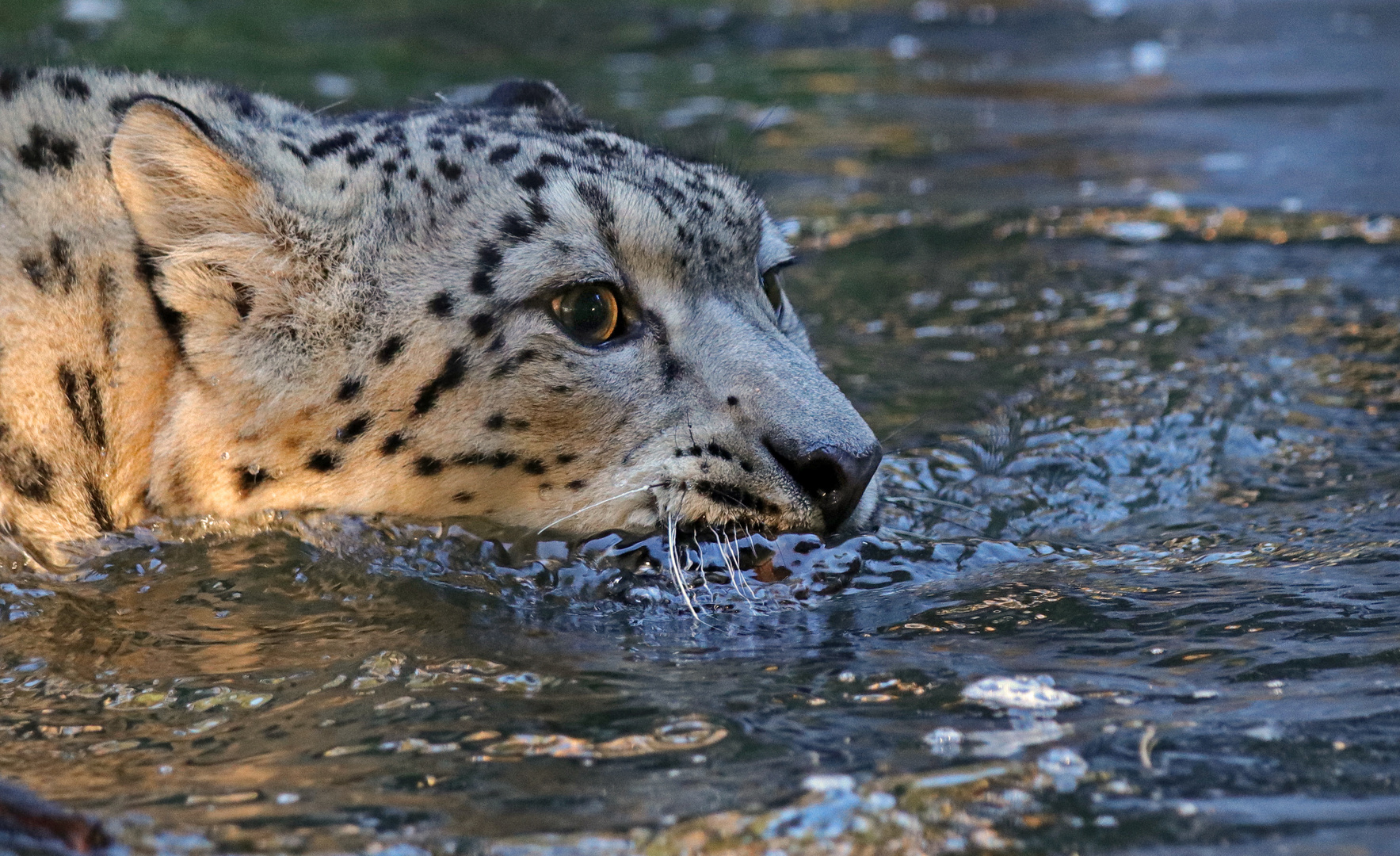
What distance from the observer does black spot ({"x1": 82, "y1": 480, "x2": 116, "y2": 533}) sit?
4.82m

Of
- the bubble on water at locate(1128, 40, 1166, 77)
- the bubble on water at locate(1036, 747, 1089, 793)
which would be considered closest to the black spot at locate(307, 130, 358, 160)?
the bubble on water at locate(1036, 747, 1089, 793)

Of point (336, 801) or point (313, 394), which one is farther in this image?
point (313, 394)

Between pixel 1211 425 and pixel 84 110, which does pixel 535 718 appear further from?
pixel 1211 425

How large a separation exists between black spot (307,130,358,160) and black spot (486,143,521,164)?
0.45 m

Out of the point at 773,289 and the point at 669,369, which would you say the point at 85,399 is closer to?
the point at 669,369

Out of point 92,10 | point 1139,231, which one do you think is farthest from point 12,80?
point 92,10

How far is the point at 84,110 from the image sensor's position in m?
5.05

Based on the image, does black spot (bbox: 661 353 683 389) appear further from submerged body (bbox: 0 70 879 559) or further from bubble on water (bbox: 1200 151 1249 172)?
bubble on water (bbox: 1200 151 1249 172)

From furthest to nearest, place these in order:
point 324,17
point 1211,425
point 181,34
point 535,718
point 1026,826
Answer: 1. point 324,17
2. point 181,34
3. point 1211,425
4. point 535,718
5. point 1026,826

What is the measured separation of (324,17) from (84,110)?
14.0 metres

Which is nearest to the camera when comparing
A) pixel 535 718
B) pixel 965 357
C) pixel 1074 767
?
pixel 1074 767

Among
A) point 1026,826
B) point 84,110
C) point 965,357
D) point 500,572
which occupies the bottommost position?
Answer: point 1026,826

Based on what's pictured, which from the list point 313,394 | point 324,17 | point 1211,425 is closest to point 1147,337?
point 1211,425

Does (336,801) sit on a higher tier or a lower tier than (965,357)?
lower
